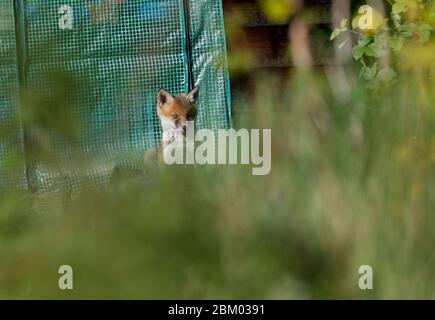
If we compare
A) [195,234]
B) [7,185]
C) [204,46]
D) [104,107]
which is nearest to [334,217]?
[195,234]

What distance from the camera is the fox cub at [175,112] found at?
288 cm

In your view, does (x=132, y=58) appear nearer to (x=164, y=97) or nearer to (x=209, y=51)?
(x=164, y=97)

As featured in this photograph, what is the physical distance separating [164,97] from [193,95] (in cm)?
24

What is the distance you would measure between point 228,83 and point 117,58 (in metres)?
0.46

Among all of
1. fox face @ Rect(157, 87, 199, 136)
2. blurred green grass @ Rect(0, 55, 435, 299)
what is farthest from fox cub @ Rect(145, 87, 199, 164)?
blurred green grass @ Rect(0, 55, 435, 299)

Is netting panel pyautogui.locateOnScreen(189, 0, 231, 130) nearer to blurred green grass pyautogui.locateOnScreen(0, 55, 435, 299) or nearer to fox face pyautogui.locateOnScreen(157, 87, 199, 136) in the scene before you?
fox face pyautogui.locateOnScreen(157, 87, 199, 136)

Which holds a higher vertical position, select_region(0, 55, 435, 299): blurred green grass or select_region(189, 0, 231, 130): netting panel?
select_region(189, 0, 231, 130): netting panel

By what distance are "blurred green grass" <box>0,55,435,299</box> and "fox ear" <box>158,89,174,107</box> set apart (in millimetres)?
1806

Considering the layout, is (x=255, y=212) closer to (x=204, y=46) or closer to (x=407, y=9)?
(x=407, y=9)

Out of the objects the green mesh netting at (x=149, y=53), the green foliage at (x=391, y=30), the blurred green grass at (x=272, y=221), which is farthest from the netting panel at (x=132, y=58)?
the green foliage at (x=391, y=30)

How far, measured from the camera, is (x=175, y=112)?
3.04 metres

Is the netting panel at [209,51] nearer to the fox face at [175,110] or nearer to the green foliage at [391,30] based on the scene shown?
the fox face at [175,110]

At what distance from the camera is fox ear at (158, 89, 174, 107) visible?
306 centimetres

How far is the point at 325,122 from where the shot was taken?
4.01 feet
